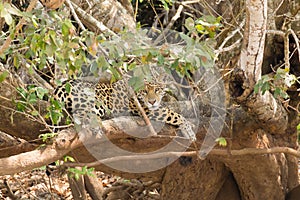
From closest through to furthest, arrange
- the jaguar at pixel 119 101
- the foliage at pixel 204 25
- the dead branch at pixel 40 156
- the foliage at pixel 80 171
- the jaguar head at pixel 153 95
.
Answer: the dead branch at pixel 40 156 → the foliage at pixel 204 25 → the foliage at pixel 80 171 → the jaguar at pixel 119 101 → the jaguar head at pixel 153 95

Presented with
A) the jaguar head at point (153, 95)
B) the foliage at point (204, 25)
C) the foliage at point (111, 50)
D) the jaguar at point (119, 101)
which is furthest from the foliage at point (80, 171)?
the foliage at point (204, 25)

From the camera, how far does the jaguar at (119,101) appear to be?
16.0 feet

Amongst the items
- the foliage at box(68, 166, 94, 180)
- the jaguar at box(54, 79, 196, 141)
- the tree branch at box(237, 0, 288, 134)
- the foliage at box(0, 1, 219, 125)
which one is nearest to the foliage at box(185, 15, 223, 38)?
the foliage at box(0, 1, 219, 125)

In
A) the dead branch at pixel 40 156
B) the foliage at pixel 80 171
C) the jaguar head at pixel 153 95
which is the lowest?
the foliage at pixel 80 171

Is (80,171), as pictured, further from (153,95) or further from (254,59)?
(254,59)

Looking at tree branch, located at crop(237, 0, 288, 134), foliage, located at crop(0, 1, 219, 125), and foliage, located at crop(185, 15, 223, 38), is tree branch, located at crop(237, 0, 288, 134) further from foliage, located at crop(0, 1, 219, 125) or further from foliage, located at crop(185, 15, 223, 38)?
foliage, located at crop(0, 1, 219, 125)

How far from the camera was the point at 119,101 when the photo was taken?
5.36 m

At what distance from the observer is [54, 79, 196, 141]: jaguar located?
487 centimetres

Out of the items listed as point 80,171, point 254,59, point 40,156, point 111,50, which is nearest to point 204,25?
point 254,59

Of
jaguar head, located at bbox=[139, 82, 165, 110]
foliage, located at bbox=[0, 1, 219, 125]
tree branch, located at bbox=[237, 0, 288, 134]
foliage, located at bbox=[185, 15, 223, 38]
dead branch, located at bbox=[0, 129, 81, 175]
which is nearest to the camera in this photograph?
foliage, located at bbox=[0, 1, 219, 125]

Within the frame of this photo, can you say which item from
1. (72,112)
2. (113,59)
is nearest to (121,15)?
(72,112)

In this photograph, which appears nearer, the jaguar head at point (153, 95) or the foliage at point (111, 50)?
the foliage at point (111, 50)

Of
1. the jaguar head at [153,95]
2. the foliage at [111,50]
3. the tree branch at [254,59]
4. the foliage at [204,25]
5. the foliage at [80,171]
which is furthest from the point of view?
the jaguar head at [153,95]

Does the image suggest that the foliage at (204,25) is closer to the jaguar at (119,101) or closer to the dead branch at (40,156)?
the dead branch at (40,156)
